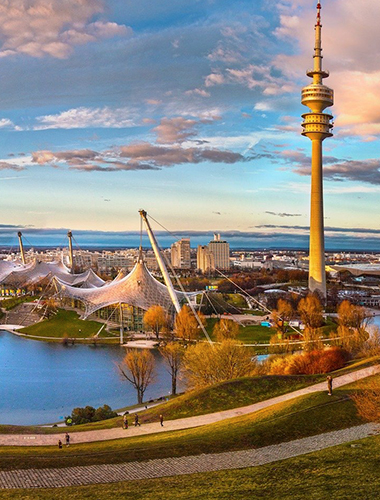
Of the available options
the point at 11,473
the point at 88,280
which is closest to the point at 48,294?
the point at 88,280

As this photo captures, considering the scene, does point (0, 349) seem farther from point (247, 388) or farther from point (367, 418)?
point (367, 418)

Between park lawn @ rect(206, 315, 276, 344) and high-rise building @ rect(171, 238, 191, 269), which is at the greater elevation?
high-rise building @ rect(171, 238, 191, 269)

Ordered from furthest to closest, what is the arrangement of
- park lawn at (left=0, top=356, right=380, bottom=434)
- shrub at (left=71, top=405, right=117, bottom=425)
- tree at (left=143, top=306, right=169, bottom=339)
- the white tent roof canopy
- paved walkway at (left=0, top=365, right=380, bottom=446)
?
the white tent roof canopy
tree at (left=143, top=306, right=169, bottom=339)
shrub at (left=71, top=405, right=117, bottom=425)
park lawn at (left=0, top=356, right=380, bottom=434)
paved walkway at (left=0, top=365, right=380, bottom=446)

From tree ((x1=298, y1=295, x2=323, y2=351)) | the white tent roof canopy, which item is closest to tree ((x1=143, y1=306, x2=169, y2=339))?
the white tent roof canopy

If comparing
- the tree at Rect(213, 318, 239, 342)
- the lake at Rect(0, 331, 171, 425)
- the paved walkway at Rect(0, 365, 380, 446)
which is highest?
the paved walkway at Rect(0, 365, 380, 446)

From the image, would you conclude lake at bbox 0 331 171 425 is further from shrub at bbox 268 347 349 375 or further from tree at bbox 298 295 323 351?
tree at bbox 298 295 323 351

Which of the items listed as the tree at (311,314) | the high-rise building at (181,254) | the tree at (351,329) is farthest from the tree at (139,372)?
the high-rise building at (181,254)

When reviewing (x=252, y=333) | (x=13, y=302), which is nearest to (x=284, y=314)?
(x=252, y=333)
